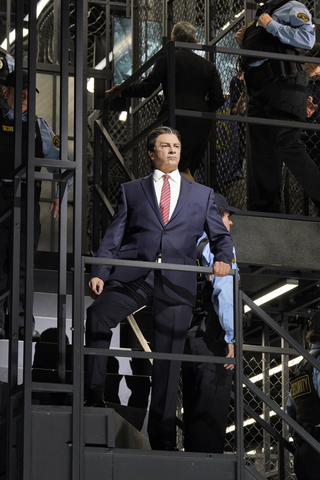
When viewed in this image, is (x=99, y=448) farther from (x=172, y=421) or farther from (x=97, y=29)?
(x=97, y=29)

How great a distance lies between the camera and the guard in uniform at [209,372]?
5551 millimetres

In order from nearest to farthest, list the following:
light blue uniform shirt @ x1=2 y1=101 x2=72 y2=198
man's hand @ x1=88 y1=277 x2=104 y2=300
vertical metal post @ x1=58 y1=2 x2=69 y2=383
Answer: vertical metal post @ x1=58 y1=2 x2=69 y2=383 → man's hand @ x1=88 y1=277 x2=104 y2=300 → light blue uniform shirt @ x1=2 y1=101 x2=72 y2=198

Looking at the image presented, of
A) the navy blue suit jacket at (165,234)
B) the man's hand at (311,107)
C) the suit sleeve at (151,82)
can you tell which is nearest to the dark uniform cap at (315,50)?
the man's hand at (311,107)

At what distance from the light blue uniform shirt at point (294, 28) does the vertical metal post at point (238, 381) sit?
3.02 metres

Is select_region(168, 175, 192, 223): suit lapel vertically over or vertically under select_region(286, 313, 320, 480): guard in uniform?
over

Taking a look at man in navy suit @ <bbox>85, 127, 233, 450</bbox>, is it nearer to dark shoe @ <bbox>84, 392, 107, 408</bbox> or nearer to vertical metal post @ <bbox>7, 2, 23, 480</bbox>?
dark shoe @ <bbox>84, 392, 107, 408</bbox>

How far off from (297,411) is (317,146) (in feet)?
10.1

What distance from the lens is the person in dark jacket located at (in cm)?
731

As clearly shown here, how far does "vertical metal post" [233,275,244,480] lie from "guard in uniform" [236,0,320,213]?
246cm

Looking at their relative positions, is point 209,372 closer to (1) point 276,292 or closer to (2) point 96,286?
(2) point 96,286

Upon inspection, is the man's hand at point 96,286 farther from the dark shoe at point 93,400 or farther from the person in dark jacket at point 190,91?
the person in dark jacket at point 190,91

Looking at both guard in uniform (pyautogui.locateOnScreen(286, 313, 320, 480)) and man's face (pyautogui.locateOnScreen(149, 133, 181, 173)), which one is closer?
man's face (pyautogui.locateOnScreen(149, 133, 181, 173))

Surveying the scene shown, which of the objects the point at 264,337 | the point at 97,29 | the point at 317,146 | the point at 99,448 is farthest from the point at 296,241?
the point at 97,29

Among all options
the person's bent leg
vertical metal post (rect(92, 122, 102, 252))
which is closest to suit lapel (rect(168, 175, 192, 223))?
the person's bent leg
